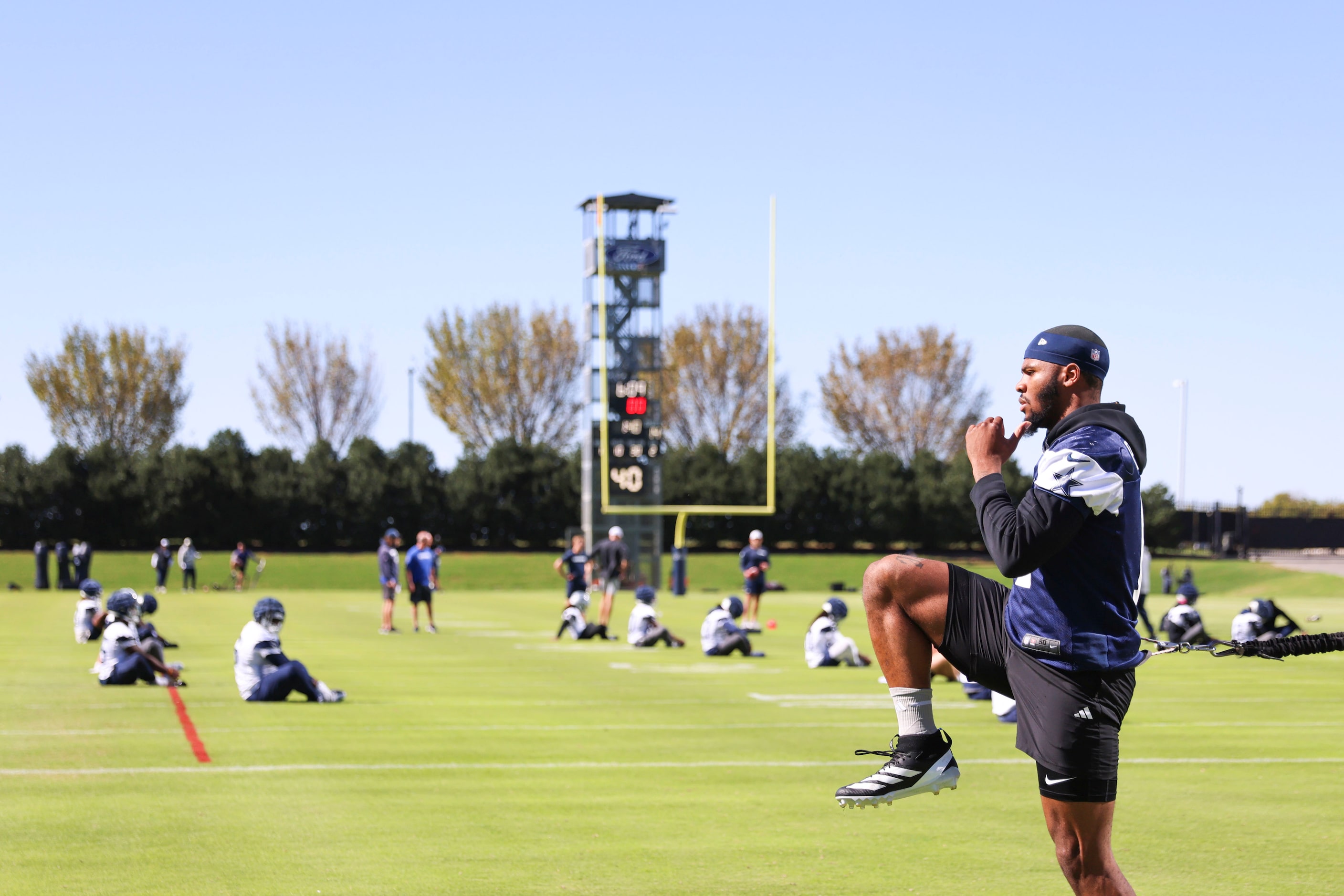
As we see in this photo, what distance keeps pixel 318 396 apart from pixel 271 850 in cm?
7608

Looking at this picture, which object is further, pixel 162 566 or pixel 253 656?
pixel 162 566

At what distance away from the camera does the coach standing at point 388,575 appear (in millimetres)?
25484

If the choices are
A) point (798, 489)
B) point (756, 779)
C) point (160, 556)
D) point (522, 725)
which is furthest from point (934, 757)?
point (798, 489)

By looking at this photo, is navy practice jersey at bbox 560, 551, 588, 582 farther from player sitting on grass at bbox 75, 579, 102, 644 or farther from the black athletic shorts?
the black athletic shorts

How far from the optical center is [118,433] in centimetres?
7656

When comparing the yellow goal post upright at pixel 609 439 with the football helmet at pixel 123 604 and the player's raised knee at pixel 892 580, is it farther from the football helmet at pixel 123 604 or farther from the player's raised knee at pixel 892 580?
the player's raised knee at pixel 892 580

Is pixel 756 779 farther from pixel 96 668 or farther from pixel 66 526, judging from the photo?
pixel 66 526

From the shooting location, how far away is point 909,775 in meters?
4.62

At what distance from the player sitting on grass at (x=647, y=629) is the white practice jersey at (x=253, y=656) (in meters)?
8.18

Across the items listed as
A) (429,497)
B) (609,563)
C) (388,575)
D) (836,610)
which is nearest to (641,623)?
(609,563)

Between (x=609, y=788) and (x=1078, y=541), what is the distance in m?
5.54

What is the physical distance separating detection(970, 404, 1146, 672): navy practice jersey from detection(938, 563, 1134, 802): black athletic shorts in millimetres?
55

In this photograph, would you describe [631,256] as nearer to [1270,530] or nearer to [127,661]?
[127,661]

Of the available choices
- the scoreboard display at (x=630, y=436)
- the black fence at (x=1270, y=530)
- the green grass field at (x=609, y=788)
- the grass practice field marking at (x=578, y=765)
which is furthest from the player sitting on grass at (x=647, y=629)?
the black fence at (x=1270, y=530)
